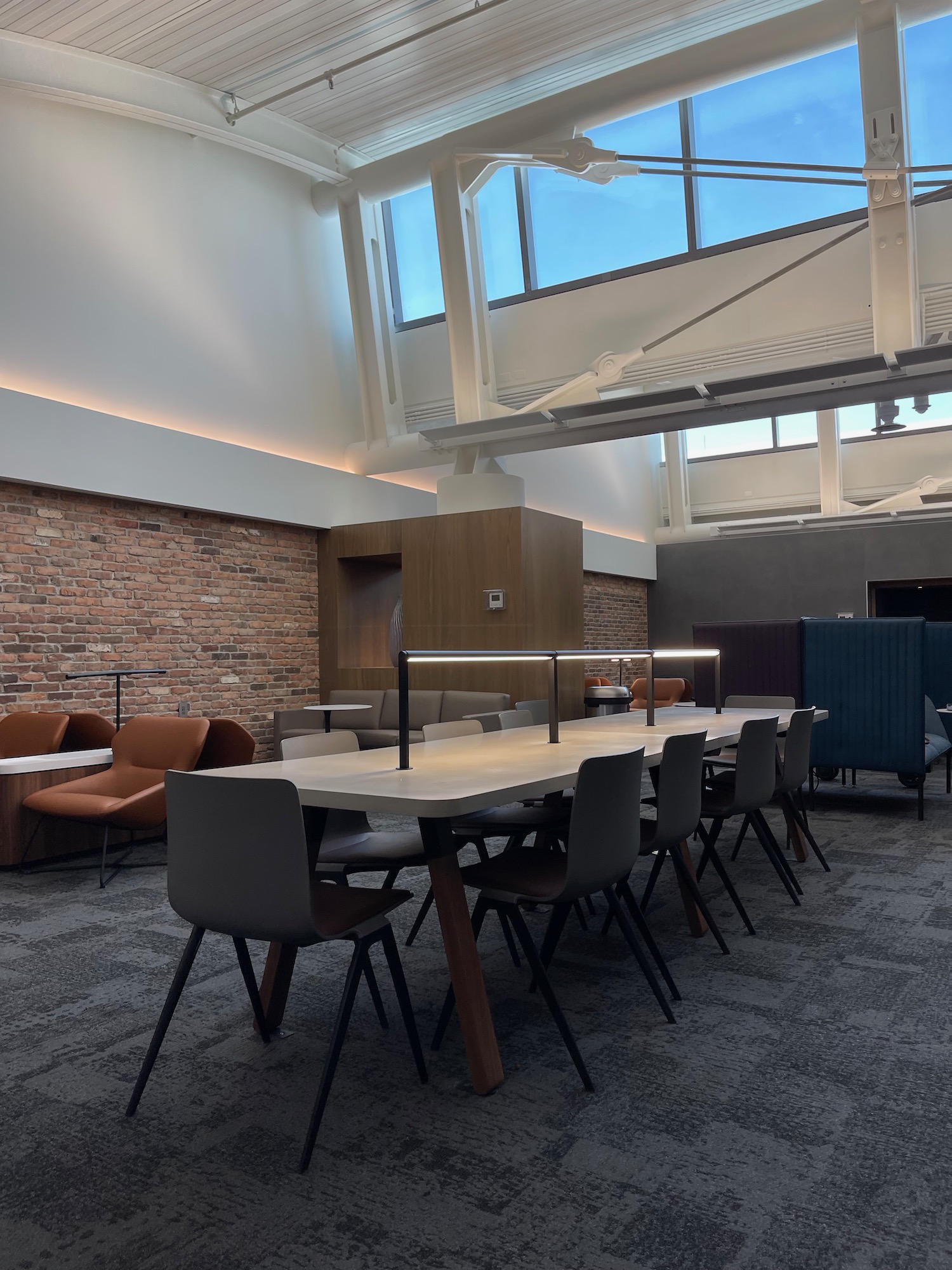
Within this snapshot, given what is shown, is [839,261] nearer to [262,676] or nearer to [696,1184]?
[262,676]

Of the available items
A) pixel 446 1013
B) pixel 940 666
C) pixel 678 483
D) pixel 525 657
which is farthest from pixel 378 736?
pixel 678 483

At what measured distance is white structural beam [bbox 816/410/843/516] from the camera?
12555mm

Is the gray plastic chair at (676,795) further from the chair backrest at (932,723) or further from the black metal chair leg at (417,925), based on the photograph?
the chair backrest at (932,723)

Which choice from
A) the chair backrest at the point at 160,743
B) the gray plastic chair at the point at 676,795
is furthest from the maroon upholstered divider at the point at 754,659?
the gray plastic chair at the point at 676,795

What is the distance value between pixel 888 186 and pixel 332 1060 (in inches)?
288

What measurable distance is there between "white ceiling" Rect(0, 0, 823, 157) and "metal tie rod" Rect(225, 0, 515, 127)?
0.07 m

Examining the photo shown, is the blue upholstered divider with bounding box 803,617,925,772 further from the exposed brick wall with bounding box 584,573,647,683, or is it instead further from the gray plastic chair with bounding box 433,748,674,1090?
the exposed brick wall with bounding box 584,573,647,683

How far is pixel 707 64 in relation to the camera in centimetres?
713

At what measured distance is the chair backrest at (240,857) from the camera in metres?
2.18

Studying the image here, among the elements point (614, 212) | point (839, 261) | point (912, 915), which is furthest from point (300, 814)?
point (614, 212)

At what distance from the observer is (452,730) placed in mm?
4230

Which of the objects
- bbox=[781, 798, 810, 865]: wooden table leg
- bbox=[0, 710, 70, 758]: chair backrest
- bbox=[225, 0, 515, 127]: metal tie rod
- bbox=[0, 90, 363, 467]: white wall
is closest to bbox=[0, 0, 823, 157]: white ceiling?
bbox=[225, 0, 515, 127]: metal tie rod

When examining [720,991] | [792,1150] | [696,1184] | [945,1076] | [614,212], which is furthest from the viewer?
[614,212]

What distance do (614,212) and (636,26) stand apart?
2.34 m
